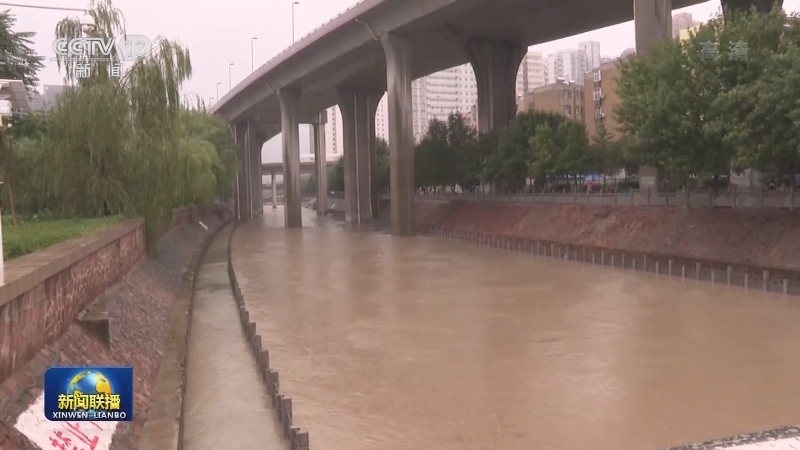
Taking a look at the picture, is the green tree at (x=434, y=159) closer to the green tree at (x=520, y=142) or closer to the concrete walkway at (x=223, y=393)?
the green tree at (x=520, y=142)

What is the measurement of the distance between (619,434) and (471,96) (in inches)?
5677

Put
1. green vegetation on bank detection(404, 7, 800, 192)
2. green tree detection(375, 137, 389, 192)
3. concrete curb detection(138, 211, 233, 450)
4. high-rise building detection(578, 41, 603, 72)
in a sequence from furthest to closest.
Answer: high-rise building detection(578, 41, 603, 72) < green tree detection(375, 137, 389, 192) < green vegetation on bank detection(404, 7, 800, 192) < concrete curb detection(138, 211, 233, 450)

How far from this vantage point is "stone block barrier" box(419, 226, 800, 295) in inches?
728

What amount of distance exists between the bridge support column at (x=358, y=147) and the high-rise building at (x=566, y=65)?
167 feet

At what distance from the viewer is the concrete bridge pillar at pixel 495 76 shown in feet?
148

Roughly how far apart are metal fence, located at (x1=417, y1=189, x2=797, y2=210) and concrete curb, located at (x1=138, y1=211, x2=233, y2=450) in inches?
690

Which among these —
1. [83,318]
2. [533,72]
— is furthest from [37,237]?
[533,72]

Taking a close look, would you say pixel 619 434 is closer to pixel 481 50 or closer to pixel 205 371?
pixel 205 371

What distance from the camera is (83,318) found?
392 inches

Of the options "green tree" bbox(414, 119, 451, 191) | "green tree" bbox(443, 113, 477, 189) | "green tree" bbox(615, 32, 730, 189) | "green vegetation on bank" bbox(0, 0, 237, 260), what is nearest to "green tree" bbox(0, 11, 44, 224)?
"green vegetation on bank" bbox(0, 0, 237, 260)

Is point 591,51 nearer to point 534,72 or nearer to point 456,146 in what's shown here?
point 534,72

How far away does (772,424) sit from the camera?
28.4ft

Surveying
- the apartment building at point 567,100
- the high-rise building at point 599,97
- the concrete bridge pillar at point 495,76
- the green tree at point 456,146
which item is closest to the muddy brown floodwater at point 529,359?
the concrete bridge pillar at point 495,76

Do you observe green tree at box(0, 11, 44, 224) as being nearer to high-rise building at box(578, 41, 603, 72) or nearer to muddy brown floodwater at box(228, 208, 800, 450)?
muddy brown floodwater at box(228, 208, 800, 450)
